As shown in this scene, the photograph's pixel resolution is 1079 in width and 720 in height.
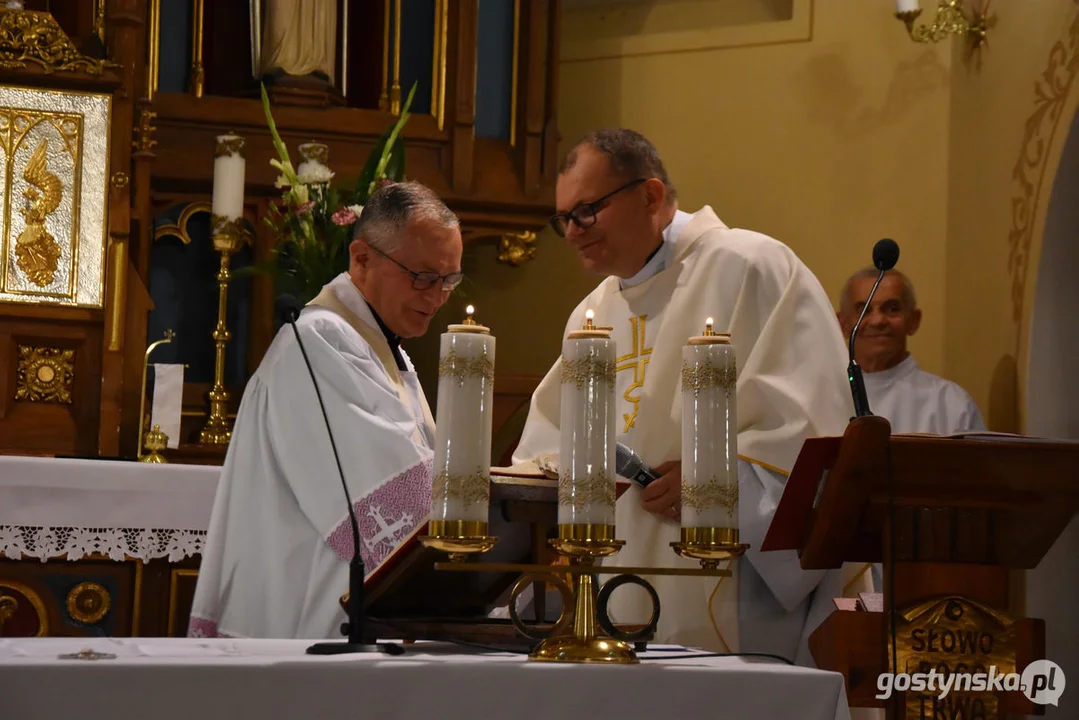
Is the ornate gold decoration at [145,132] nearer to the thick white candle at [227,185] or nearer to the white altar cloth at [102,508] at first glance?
Answer: the thick white candle at [227,185]

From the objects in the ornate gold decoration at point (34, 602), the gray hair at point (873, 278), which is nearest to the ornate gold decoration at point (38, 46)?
the ornate gold decoration at point (34, 602)

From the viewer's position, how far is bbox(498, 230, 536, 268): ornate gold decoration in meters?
6.55

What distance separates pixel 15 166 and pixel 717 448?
379 cm

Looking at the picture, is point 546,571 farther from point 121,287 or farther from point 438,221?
point 121,287

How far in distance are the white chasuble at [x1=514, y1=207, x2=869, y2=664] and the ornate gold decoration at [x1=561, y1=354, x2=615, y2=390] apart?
48.5 inches

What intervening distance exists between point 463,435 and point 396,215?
216cm

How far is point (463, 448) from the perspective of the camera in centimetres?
221

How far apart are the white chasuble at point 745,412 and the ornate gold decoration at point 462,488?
51.9 inches

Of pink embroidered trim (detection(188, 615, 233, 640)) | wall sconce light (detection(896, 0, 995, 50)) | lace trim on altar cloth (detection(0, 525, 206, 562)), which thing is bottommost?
pink embroidered trim (detection(188, 615, 233, 640))

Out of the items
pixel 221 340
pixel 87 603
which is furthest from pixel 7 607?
pixel 221 340

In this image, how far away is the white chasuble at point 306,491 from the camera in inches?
144

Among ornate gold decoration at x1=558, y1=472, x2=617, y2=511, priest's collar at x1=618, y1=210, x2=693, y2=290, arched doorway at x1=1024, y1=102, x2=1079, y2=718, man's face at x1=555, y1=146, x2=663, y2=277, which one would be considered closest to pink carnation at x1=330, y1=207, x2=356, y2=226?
man's face at x1=555, y1=146, x2=663, y2=277

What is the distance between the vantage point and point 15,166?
527 cm

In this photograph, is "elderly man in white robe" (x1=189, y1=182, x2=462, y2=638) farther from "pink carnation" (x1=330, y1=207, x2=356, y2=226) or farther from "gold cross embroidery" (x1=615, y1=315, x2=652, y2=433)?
"pink carnation" (x1=330, y1=207, x2=356, y2=226)
